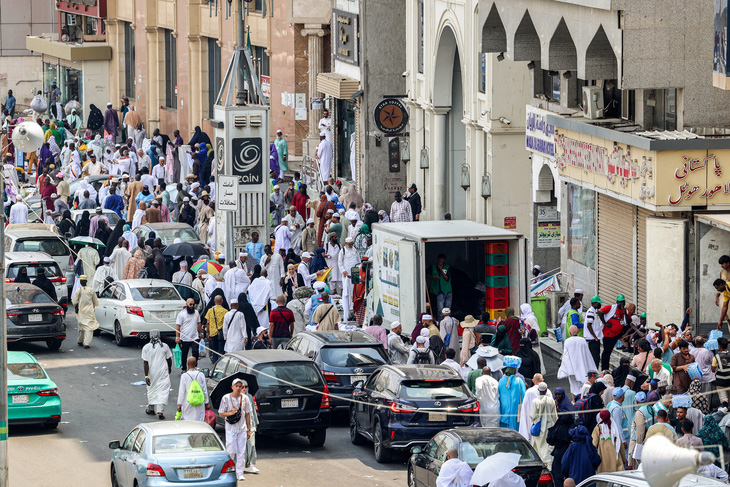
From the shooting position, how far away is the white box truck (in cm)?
2323

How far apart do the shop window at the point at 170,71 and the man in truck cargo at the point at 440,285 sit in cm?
3588

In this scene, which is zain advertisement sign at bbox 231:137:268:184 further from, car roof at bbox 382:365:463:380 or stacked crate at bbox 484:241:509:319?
car roof at bbox 382:365:463:380

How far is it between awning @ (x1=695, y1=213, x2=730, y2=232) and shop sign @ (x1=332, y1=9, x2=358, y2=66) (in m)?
19.4

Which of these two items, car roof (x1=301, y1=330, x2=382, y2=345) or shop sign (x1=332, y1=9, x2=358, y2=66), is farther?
shop sign (x1=332, y1=9, x2=358, y2=66)

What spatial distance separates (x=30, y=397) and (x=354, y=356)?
466 centimetres

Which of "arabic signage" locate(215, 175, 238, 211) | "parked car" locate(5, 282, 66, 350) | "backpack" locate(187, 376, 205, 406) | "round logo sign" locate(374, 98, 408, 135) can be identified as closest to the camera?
"backpack" locate(187, 376, 205, 406)

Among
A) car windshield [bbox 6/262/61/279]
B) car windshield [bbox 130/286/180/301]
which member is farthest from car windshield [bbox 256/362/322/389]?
car windshield [bbox 6/262/61/279]

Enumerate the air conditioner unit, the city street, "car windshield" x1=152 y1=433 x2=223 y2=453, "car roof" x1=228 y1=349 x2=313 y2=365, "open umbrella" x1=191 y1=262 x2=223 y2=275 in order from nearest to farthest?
"car windshield" x1=152 y1=433 x2=223 y2=453, the city street, "car roof" x1=228 y1=349 x2=313 y2=365, the air conditioner unit, "open umbrella" x1=191 y1=262 x2=223 y2=275

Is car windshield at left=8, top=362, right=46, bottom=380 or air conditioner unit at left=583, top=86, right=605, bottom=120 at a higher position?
air conditioner unit at left=583, top=86, right=605, bottom=120

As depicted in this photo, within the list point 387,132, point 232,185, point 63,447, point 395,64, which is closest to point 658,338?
point 63,447

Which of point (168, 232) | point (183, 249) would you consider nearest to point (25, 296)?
point (183, 249)

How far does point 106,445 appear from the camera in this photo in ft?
63.5

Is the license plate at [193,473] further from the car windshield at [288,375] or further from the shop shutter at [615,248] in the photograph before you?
the shop shutter at [615,248]

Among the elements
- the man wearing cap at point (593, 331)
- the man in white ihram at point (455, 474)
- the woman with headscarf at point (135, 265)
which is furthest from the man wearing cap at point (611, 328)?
the woman with headscarf at point (135, 265)
